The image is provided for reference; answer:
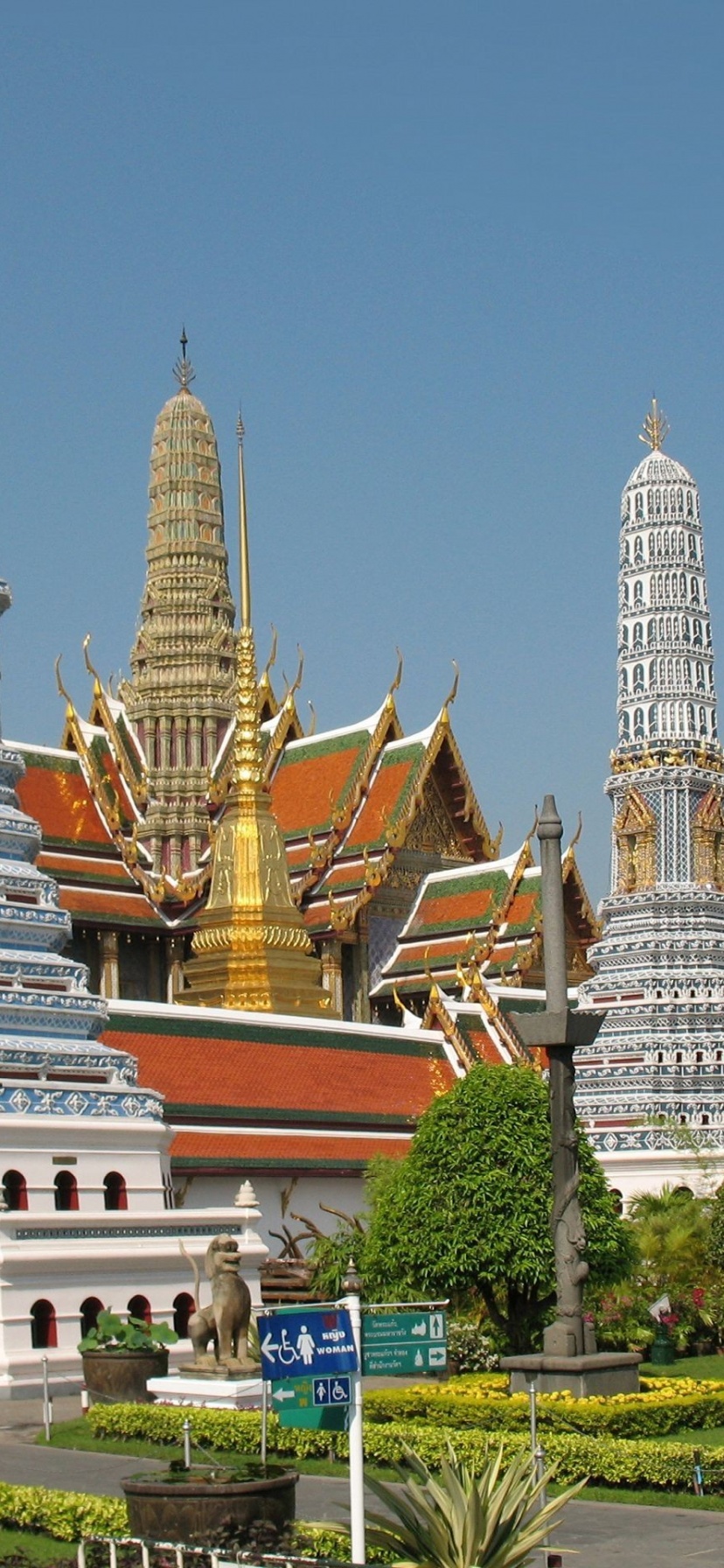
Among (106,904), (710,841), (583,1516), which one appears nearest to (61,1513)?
(583,1516)

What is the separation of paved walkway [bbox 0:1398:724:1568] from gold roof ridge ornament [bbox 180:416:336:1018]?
22024mm

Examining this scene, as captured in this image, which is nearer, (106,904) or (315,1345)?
(315,1345)

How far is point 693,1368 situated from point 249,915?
18.2m

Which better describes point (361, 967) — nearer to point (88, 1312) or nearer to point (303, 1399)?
point (88, 1312)

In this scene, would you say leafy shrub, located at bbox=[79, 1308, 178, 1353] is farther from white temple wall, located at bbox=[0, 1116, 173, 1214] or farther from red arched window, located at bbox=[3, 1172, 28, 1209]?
white temple wall, located at bbox=[0, 1116, 173, 1214]

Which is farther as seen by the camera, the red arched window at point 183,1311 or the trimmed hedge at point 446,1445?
the red arched window at point 183,1311

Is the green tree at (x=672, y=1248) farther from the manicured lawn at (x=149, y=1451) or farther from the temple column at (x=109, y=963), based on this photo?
the temple column at (x=109, y=963)

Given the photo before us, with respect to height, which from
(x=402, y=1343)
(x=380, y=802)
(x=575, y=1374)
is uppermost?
(x=380, y=802)

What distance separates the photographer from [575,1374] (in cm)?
1662

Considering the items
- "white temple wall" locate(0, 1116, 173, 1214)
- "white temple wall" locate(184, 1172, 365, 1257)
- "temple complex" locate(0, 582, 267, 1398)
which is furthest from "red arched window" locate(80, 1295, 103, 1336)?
"white temple wall" locate(184, 1172, 365, 1257)

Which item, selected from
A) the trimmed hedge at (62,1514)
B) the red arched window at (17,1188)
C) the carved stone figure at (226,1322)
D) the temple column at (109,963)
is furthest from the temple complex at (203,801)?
the trimmed hedge at (62,1514)

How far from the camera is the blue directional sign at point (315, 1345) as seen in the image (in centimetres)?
1064

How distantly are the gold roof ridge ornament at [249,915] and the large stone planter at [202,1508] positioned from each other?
89.1 feet

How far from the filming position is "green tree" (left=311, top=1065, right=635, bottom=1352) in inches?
891
